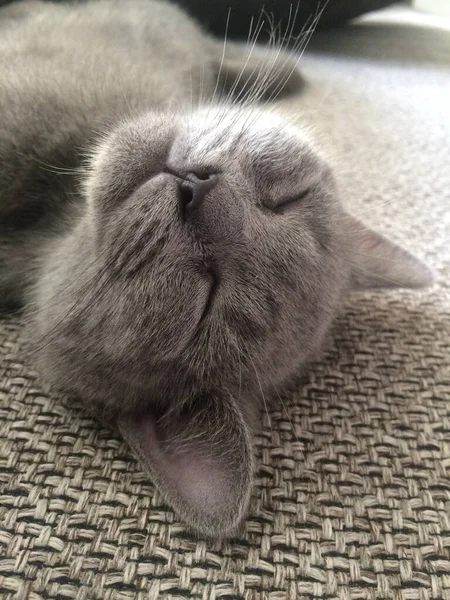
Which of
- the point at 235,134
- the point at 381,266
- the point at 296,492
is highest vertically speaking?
the point at 235,134

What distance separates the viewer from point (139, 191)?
75 centimetres

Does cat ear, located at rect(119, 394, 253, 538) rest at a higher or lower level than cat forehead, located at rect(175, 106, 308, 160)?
lower

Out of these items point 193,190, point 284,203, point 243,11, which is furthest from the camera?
point 243,11

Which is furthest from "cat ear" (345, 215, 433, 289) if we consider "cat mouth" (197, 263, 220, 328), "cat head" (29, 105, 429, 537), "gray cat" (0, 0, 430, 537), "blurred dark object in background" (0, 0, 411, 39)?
"blurred dark object in background" (0, 0, 411, 39)

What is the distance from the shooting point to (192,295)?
2.39 ft

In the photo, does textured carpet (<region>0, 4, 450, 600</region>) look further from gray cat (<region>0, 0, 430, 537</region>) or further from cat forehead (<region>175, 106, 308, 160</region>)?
cat forehead (<region>175, 106, 308, 160</region>)

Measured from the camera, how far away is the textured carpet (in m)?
0.64

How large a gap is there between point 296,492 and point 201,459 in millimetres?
140

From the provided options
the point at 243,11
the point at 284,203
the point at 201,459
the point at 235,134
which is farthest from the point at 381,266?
the point at 243,11

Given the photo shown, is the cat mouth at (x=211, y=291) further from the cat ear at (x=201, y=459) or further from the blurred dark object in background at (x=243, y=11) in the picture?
the blurred dark object in background at (x=243, y=11)

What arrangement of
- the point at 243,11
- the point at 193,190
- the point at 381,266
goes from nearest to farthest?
the point at 193,190 < the point at 381,266 < the point at 243,11

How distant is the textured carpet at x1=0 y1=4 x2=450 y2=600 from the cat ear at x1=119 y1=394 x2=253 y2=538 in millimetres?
42

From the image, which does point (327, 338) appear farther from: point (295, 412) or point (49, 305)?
point (49, 305)

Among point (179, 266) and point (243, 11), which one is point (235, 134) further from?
point (243, 11)
